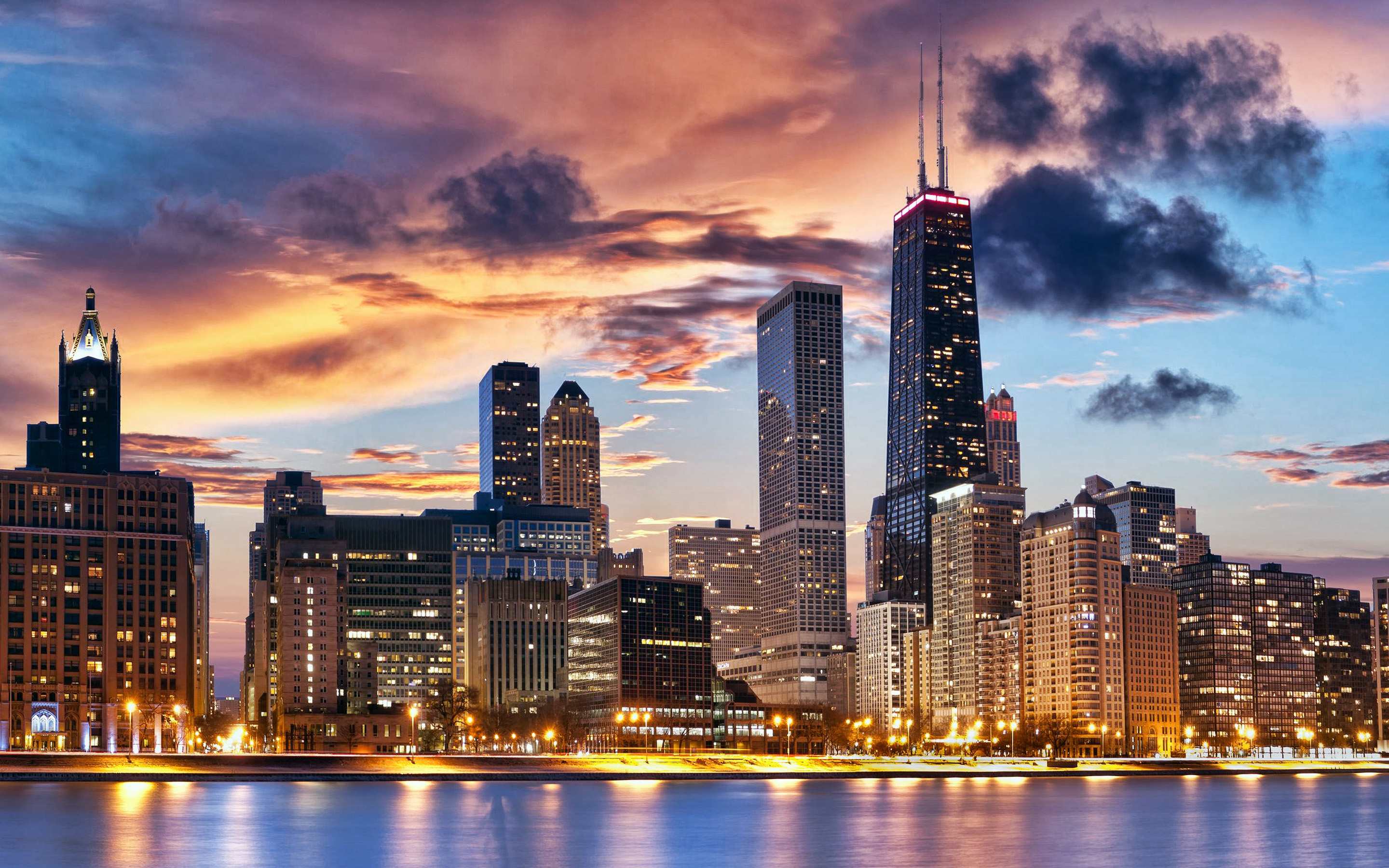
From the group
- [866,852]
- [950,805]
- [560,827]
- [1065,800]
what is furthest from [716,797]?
[866,852]

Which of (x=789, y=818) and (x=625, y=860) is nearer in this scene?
(x=625, y=860)

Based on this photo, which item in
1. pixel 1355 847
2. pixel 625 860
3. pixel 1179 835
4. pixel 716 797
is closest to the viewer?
pixel 625 860

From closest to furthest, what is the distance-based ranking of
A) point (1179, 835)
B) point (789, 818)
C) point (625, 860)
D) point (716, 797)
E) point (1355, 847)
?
point (625, 860), point (1355, 847), point (1179, 835), point (789, 818), point (716, 797)

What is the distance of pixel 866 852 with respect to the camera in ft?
378

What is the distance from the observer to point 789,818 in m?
150

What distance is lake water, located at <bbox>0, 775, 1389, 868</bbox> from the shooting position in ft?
361

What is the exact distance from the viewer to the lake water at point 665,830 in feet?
361

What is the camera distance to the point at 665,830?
134 m

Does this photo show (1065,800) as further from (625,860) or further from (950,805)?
(625,860)

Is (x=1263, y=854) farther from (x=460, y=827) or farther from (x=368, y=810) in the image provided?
(x=368, y=810)

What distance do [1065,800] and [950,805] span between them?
68.6ft

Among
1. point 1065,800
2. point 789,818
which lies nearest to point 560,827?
point 789,818

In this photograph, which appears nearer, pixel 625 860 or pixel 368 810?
pixel 625 860

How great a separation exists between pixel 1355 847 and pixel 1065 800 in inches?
2309
